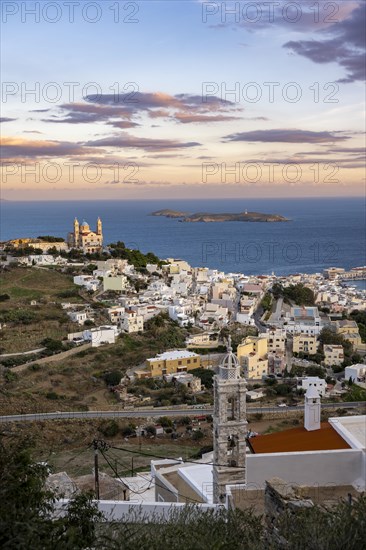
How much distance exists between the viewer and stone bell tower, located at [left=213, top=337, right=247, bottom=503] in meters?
6.84

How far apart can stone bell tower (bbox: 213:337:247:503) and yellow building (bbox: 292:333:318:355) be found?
730 inches

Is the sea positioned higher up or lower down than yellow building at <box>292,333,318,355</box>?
higher up

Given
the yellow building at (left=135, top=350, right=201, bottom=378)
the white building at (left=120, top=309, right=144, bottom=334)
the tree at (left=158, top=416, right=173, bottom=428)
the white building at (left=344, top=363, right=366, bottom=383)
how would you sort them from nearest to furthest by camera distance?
the tree at (left=158, top=416, right=173, bottom=428) → the yellow building at (left=135, top=350, right=201, bottom=378) → the white building at (left=344, top=363, right=366, bottom=383) → the white building at (left=120, top=309, right=144, bottom=334)

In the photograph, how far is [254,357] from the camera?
2178cm

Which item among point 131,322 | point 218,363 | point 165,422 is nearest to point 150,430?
point 165,422

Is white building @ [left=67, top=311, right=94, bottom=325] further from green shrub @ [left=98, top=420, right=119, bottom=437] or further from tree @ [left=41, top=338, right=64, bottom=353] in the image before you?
green shrub @ [left=98, top=420, right=119, bottom=437]

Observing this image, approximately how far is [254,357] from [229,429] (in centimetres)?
1501

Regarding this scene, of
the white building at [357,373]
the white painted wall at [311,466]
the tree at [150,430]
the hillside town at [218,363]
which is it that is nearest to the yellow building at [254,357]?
the hillside town at [218,363]

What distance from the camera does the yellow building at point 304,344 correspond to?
25.1m

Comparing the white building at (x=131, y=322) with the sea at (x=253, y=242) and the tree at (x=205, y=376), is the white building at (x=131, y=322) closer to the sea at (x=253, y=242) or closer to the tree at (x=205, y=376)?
the tree at (x=205, y=376)

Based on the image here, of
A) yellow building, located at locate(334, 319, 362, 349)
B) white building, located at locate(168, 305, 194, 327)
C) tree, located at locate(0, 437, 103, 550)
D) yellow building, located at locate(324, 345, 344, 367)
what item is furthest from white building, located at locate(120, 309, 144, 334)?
tree, located at locate(0, 437, 103, 550)

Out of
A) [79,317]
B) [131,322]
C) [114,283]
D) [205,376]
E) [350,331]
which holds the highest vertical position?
[114,283]

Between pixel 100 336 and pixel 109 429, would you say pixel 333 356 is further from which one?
pixel 109 429

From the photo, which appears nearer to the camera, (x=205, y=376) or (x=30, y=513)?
(x=30, y=513)
